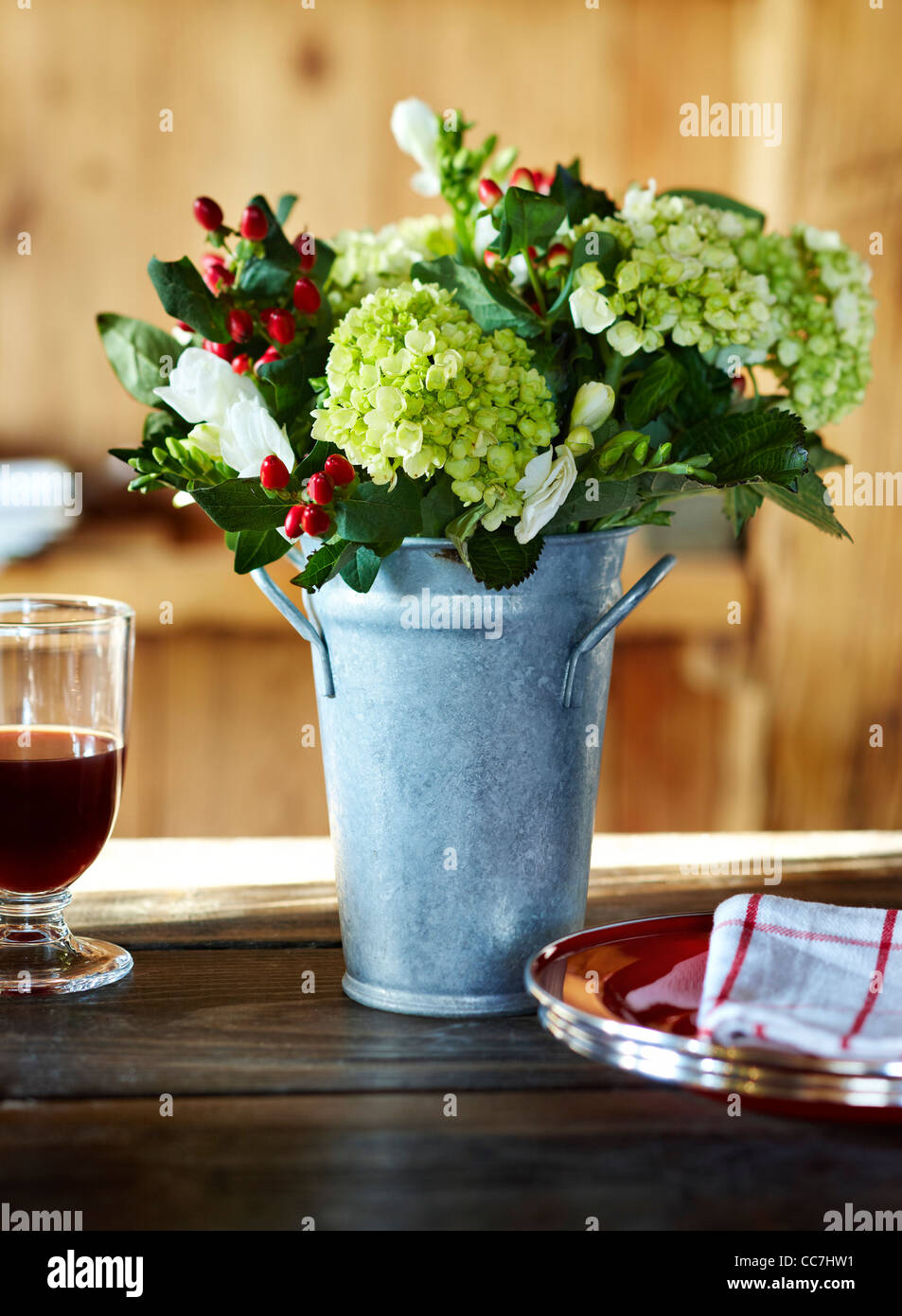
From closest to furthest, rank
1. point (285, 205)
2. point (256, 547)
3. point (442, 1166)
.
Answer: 1. point (442, 1166)
2. point (256, 547)
3. point (285, 205)

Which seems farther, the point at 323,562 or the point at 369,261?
the point at 369,261

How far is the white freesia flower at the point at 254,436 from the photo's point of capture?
2.04ft

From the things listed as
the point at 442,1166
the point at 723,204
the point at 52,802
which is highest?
the point at 723,204

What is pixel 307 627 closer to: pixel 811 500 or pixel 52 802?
pixel 52 802

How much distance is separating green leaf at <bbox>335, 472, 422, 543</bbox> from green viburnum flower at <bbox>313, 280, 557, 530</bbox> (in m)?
0.01

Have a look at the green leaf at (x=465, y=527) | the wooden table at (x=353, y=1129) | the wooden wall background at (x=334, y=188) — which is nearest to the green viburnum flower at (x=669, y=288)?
the green leaf at (x=465, y=527)

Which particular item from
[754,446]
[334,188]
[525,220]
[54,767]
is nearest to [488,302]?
[525,220]

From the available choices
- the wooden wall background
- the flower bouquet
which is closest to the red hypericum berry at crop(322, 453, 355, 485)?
the flower bouquet

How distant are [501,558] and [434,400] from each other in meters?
0.08

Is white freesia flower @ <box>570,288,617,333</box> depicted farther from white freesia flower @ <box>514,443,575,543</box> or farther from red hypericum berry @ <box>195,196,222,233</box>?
red hypericum berry @ <box>195,196,222,233</box>

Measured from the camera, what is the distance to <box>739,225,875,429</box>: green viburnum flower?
0.73 metres

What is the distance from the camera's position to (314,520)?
589mm

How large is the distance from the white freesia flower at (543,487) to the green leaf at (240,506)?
11 centimetres

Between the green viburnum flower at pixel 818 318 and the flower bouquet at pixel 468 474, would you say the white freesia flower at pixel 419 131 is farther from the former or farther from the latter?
the green viburnum flower at pixel 818 318
